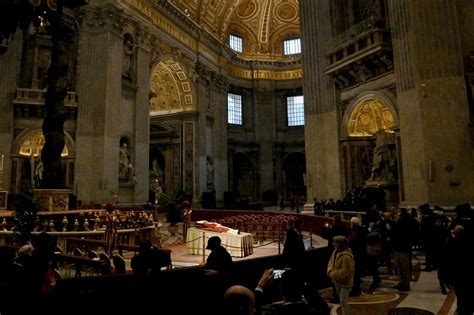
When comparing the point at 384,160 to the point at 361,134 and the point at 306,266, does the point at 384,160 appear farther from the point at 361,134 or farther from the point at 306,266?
the point at 306,266

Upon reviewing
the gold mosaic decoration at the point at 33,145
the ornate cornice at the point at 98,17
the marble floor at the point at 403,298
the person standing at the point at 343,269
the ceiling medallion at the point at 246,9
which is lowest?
the marble floor at the point at 403,298

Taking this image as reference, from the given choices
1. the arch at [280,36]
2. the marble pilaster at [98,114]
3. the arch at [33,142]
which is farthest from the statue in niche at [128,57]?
the arch at [280,36]

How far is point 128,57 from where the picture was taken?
19.0m

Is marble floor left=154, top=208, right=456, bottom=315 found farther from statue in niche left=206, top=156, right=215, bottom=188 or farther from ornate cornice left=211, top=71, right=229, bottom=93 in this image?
ornate cornice left=211, top=71, right=229, bottom=93

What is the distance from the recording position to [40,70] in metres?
17.1

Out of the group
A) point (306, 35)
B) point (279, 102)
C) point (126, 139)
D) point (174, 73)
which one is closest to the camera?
point (306, 35)

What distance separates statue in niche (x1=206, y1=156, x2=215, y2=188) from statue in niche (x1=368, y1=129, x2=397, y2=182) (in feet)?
45.6

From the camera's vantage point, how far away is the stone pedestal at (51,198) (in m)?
8.42

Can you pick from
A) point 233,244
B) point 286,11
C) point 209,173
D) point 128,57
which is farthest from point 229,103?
point 233,244

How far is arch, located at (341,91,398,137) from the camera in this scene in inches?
559

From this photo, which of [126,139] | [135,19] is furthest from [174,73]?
[126,139]

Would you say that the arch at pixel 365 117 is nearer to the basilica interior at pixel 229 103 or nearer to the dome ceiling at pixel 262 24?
the basilica interior at pixel 229 103

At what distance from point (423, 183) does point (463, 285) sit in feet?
25.4

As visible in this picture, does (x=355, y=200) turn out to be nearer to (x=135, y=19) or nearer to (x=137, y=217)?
(x=137, y=217)
